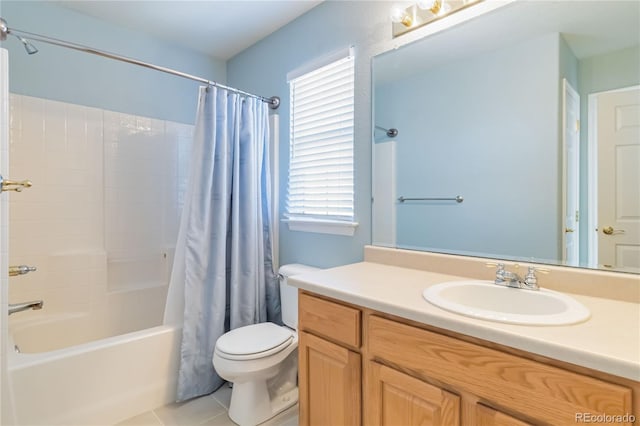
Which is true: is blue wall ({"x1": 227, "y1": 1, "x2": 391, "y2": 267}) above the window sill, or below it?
above

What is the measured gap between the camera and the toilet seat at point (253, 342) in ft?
5.08

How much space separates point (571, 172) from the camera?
1184 millimetres

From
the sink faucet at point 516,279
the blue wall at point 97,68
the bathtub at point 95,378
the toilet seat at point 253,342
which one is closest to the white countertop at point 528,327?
the sink faucet at point 516,279

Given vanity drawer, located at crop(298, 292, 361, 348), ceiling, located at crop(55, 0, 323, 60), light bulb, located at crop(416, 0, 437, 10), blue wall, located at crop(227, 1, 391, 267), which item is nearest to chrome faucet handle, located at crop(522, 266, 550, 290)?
vanity drawer, located at crop(298, 292, 361, 348)

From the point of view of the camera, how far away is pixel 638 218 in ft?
3.45

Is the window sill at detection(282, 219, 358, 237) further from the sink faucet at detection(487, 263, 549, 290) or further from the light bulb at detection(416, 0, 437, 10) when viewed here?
the light bulb at detection(416, 0, 437, 10)

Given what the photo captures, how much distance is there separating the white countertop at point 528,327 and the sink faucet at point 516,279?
0.13m

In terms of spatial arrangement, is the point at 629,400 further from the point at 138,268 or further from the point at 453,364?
the point at 138,268

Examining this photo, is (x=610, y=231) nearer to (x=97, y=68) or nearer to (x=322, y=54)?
(x=322, y=54)

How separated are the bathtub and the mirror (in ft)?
4.63

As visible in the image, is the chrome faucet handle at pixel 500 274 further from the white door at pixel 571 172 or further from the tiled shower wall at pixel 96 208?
the tiled shower wall at pixel 96 208

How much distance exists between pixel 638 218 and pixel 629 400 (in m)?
0.69

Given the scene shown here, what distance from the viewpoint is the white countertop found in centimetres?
68

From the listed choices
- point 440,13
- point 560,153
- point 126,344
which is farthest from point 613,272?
point 126,344
